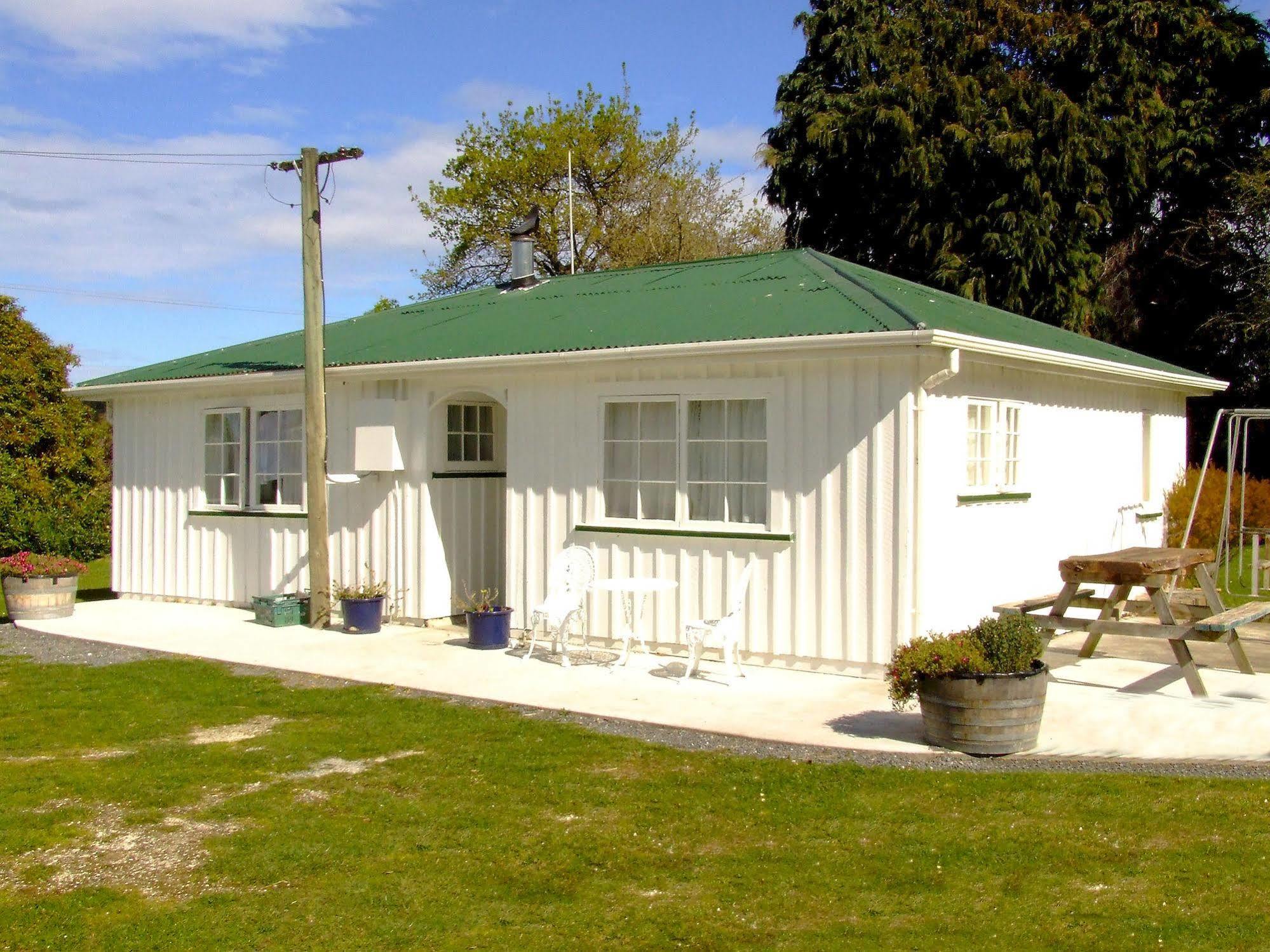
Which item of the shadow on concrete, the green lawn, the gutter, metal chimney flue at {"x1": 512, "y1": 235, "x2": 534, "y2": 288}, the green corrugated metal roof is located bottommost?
the green lawn

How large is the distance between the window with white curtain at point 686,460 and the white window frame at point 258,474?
363cm

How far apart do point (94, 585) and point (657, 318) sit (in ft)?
42.0

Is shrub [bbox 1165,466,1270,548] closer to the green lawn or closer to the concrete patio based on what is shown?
the concrete patio

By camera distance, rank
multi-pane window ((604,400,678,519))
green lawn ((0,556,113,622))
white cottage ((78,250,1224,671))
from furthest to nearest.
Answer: green lawn ((0,556,113,622)), multi-pane window ((604,400,678,519)), white cottage ((78,250,1224,671))

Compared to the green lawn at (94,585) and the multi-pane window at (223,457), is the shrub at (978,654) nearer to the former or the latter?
the multi-pane window at (223,457)

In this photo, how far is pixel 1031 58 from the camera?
22.6 meters

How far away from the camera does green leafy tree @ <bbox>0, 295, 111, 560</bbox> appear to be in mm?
21469

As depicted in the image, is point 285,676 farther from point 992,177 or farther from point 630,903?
point 992,177

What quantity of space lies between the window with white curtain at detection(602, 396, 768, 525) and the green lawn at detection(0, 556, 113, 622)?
24.9ft

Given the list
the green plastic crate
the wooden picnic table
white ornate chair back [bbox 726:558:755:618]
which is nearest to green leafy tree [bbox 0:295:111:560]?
the green plastic crate

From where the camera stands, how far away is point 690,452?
382 inches

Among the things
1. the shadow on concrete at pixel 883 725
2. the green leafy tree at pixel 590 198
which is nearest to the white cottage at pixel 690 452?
the shadow on concrete at pixel 883 725

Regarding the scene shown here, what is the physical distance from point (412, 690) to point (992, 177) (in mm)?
16603

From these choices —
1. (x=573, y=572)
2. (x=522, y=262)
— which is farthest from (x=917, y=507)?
(x=522, y=262)
